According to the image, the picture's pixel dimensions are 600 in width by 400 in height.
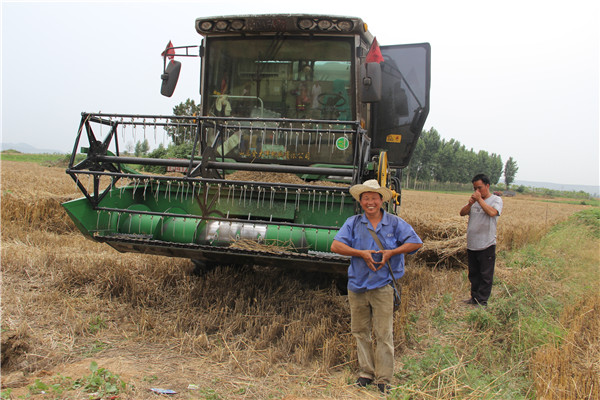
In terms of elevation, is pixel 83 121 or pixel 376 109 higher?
pixel 376 109

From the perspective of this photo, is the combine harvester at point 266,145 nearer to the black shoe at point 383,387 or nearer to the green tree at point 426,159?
the black shoe at point 383,387

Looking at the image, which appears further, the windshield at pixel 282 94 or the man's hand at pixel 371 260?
the windshield at pixel 282 94

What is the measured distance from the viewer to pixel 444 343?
3883mm

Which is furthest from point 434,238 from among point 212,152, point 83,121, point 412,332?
point 83,121

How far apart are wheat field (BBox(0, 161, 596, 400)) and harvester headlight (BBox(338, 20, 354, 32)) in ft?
9.08

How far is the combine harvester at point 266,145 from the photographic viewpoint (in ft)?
13.4

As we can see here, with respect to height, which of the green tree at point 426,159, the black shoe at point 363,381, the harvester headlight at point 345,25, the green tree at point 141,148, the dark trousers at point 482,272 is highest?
the green tree at point 426,159

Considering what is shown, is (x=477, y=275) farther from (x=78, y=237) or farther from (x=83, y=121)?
(x=78, y=237)

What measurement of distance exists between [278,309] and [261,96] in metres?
2.43

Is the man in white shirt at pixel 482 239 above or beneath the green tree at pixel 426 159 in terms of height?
beneath

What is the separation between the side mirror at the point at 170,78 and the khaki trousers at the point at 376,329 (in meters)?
3.35

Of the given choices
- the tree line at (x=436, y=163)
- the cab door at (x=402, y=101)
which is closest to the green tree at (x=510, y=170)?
the tree line at (x=436, y=163)

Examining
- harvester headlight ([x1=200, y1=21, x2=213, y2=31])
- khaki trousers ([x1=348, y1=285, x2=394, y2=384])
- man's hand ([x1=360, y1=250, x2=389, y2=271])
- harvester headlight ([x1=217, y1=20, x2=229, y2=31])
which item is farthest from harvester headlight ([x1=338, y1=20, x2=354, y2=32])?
khaki trousers ([x1=348, y1=285, x2=394, y2=384])

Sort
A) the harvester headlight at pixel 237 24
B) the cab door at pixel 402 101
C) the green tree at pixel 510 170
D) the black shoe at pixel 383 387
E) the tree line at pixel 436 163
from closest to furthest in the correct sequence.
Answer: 1. the black shoe at pixel 383 387
2. the harvester headlight at pixel 237 24
3. the cab door at pixel 402 101
4. the tree line at pixel 436 163
5. the green tree at pixel 510 170
